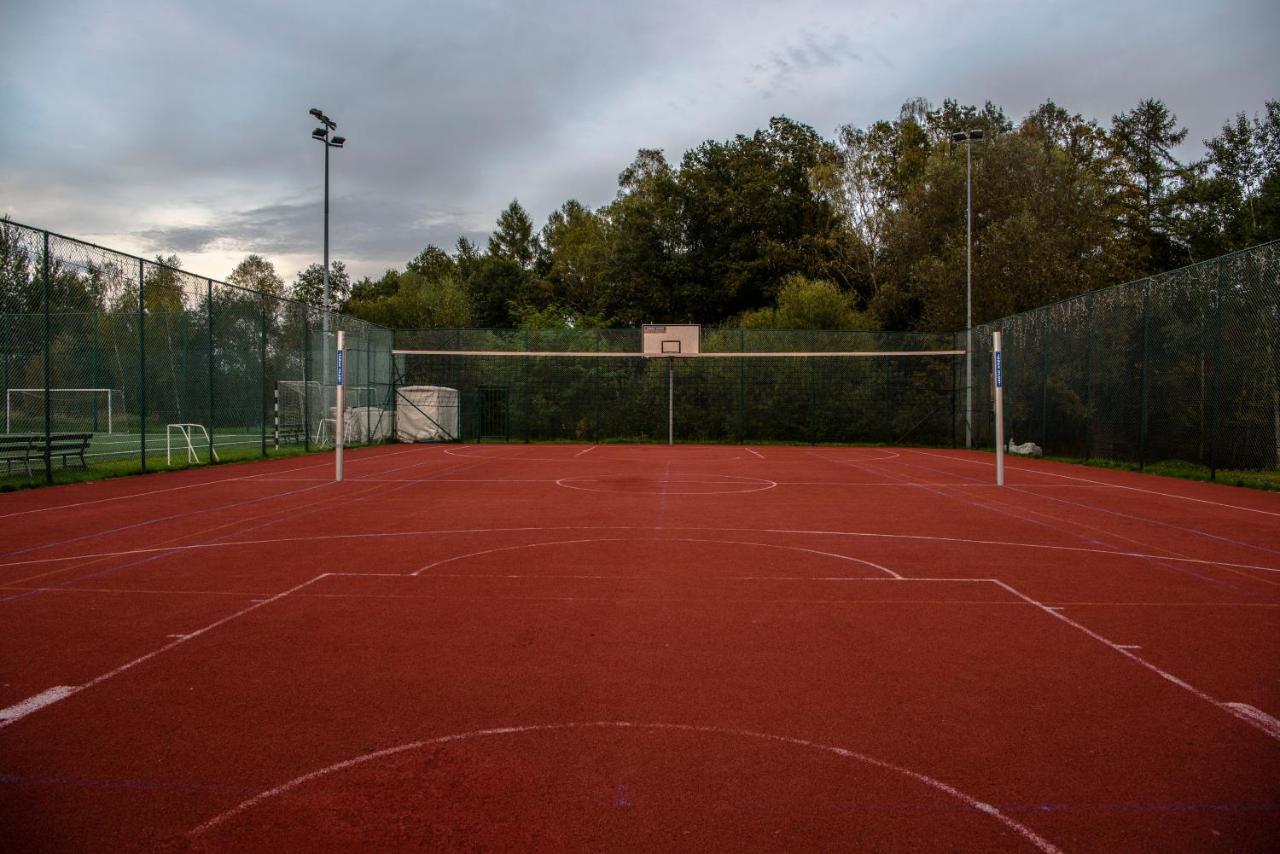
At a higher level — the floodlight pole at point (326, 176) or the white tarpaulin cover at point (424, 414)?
the floodlight pole at point (326, 176)

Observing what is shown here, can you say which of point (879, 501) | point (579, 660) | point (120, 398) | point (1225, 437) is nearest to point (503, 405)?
point (120, 398)

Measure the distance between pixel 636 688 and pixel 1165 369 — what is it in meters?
14.6

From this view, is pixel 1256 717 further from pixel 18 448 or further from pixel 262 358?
pixel 262 358

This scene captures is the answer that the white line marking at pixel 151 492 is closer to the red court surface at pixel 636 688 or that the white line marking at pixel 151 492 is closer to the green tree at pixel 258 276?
the red court surface at pixel 636 688

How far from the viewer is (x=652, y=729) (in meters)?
3.46

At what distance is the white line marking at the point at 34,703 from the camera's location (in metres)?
3.54

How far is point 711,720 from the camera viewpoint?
3543 mm

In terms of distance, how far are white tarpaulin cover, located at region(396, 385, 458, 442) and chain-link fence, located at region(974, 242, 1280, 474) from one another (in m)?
15.7

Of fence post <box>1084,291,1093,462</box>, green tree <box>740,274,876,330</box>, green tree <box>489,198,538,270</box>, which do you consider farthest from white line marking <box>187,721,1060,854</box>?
green tree <box>489,198,538,270</box>

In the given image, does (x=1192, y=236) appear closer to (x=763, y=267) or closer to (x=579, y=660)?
(x=763, y=267)

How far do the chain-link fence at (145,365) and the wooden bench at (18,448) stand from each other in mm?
27

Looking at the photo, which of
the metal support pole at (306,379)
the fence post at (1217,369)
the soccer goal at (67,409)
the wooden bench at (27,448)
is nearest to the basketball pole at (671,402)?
the metal support pole at (306,379)

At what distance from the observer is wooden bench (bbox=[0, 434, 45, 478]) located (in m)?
12.0

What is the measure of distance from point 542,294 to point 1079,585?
48548 mm
